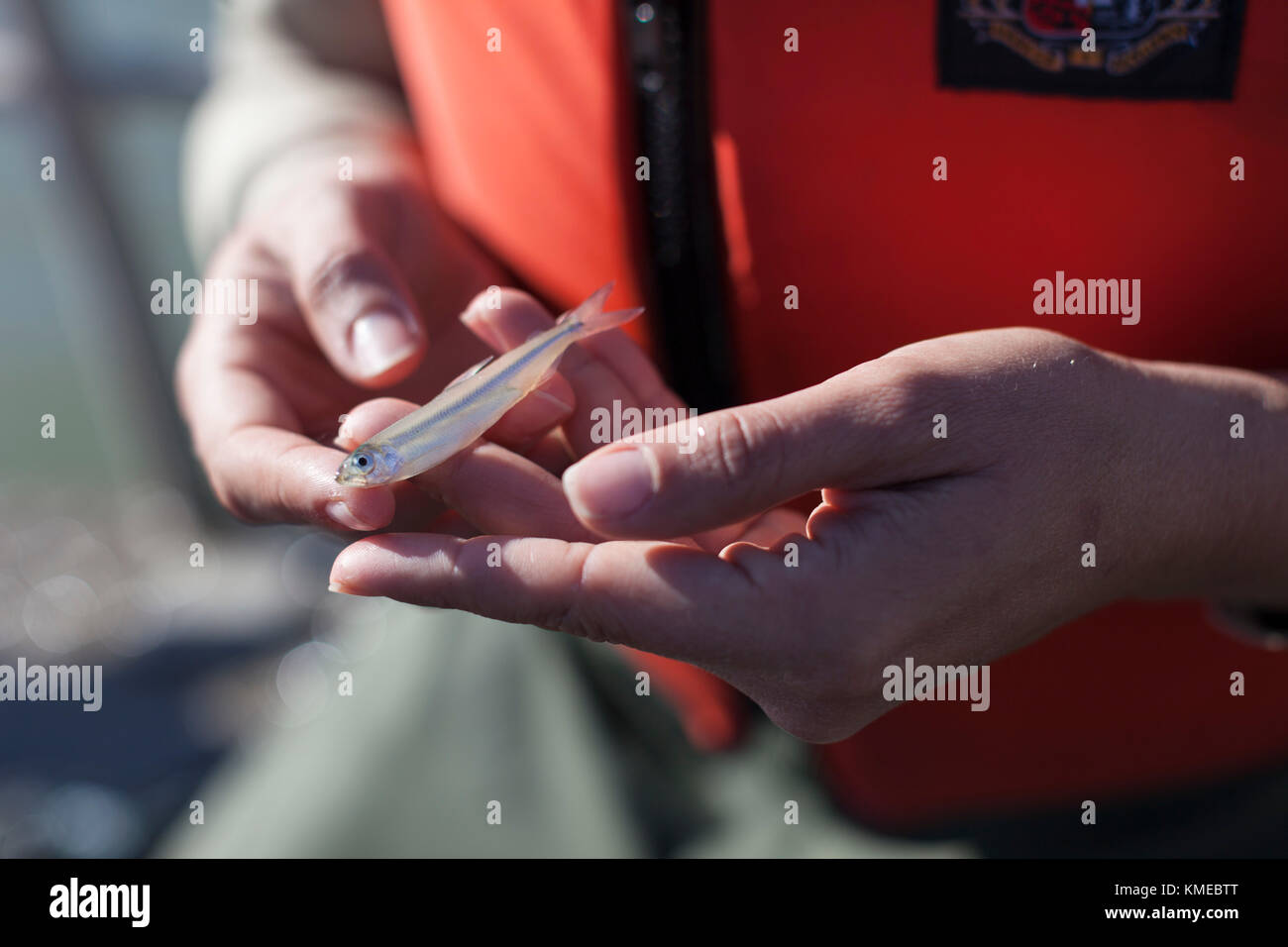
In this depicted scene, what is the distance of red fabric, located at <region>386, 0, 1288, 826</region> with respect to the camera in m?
1.43

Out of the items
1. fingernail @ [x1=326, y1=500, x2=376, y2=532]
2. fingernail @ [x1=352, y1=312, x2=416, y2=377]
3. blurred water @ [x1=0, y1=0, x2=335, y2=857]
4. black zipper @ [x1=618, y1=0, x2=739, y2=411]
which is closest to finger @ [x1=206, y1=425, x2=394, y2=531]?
fingernail @ [x1=326, y1=500, x2=376, y2=532]

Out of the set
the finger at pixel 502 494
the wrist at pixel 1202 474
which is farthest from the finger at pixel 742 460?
the wrist at pixel 1202 474

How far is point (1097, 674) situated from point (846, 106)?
49.8 inches

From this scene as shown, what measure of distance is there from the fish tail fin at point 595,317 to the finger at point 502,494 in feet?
0.84

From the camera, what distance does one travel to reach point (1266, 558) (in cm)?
151

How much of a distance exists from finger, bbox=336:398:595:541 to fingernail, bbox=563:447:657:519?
0.22 metres

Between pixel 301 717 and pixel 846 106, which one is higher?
pixel 846 106

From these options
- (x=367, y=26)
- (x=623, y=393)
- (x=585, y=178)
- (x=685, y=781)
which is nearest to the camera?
(x=623, y=393)

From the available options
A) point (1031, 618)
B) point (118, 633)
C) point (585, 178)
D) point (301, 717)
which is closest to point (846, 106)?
point (585, 178)

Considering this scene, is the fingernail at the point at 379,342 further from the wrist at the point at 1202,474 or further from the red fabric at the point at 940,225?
the wrist at the point at 1202,474

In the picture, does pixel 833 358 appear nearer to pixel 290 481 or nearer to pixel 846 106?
pixel 846 106

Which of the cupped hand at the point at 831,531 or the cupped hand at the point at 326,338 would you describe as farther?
the cupped hand at the point at 326,338

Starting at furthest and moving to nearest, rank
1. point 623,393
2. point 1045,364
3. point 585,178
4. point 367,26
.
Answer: point 367,26, point 585,178, point 623,393, point 1045,364

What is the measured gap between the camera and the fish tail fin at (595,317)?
4.41 feet
